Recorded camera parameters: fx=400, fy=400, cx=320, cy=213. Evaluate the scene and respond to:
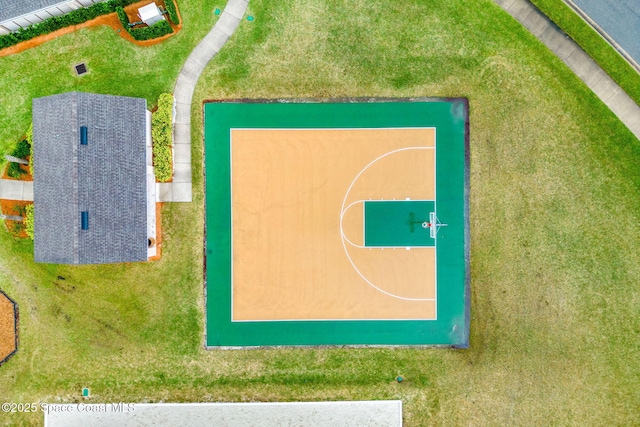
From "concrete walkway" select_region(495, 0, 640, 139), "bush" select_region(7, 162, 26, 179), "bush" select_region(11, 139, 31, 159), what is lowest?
"bush" select_region(7, 162, 26, 179)

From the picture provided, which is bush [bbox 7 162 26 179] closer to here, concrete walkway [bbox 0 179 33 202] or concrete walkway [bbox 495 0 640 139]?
concrete walkway [bbox 0 179 33 202]

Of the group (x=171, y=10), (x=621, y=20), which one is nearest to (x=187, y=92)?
(x=171, y=10)

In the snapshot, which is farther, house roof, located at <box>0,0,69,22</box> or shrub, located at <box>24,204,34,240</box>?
shrub, located at <box>24,204,34,240</box>

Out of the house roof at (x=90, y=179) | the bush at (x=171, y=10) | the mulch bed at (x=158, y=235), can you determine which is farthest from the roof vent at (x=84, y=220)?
the bush at (x=171, y=10)

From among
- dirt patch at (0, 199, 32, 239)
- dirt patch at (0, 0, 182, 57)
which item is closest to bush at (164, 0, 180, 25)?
dirt patch at (0, 0, 182, 57)

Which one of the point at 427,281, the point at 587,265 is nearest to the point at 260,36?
the point at 427,281

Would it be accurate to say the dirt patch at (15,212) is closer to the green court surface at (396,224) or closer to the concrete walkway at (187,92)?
the concrete walkway at (187,92)

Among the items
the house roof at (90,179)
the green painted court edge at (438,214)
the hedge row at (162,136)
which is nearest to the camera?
the house roof at (90,179)
